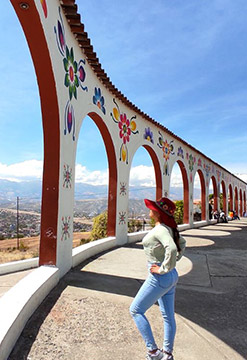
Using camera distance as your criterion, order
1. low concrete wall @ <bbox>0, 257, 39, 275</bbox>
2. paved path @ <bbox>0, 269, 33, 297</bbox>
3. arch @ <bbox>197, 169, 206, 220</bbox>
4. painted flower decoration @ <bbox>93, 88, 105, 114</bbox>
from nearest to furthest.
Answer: paved path @ <bbox>0, 269, 33, 297</bbox> → low concrete wall @ <bbox>0, 257, 39, 275</bbox> → painted flower decoration @ <bbox>93, 88, 105, 114</bbox> → arch @ <bbox>197, 169, 206, 220</bbox>

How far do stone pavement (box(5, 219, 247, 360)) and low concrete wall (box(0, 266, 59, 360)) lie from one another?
0.09 metres

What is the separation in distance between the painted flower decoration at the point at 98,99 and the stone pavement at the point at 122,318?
336cm

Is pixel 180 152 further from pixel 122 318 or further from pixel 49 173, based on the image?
pixel 122 318

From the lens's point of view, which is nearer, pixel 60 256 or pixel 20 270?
pixel 60 256

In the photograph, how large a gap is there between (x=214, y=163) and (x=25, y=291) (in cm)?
1532

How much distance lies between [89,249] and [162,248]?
384 centimetres

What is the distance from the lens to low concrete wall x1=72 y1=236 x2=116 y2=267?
5.16 metres

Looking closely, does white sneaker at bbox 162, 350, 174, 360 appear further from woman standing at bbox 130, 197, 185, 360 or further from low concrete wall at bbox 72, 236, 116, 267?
low concrete wall at bbox 72, 236, 116, 267

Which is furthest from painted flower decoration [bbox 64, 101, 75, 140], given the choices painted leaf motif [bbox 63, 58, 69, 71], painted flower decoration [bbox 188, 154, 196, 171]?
painted flower decoration [bbox 188, 154, 196, 171]

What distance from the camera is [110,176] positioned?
24.2ft

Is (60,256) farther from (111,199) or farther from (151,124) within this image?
(151,124)

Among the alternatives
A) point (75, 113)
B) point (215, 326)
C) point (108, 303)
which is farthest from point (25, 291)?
point (75, 113)

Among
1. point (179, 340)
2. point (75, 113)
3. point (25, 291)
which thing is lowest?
point (179, 340)

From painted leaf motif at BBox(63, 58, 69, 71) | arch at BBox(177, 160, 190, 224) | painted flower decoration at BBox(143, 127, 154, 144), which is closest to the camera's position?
painted leaf motif at BBox(63, 58, 69, 71)
